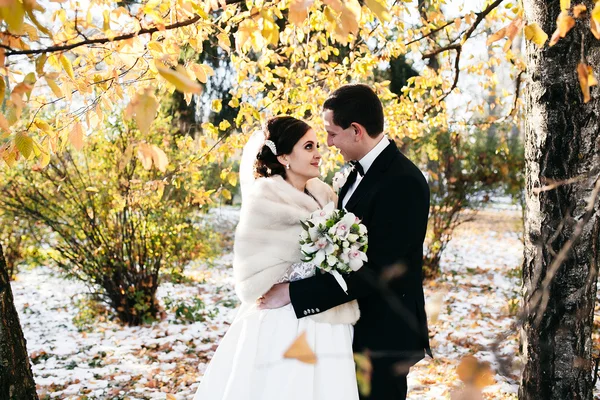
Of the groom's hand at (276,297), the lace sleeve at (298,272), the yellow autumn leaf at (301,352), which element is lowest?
the yellow autumn leaf at (301,352)

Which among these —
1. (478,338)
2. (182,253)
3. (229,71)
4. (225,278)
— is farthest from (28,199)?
(229,71)

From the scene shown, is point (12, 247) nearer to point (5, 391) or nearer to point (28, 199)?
point (28, 199)

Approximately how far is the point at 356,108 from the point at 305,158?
0.43 metres

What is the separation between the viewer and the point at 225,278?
9906 mm

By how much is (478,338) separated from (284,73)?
3608 millimetres

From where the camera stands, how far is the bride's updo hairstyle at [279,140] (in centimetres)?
293

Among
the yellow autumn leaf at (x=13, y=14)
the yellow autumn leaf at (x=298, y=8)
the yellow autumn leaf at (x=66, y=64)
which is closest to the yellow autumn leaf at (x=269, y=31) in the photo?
the yellow autumn leaf at (x=298, y=8)

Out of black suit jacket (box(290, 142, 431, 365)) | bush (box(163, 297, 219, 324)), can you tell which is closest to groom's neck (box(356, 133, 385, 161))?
black suit jacket (box(290, 142, 431, 365))

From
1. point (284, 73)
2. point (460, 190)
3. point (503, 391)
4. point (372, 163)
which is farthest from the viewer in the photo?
point (460, 190)

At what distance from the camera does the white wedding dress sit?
248 centimetres

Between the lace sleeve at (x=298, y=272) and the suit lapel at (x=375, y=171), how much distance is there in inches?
14.6

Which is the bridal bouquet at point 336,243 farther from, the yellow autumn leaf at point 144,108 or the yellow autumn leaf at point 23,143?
the yellow autumn leaf at point 23,143

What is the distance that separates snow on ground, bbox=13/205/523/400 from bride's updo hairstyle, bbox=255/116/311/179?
4.84 feet

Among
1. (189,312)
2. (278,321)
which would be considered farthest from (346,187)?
(189,312)
